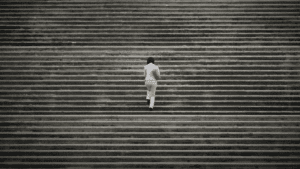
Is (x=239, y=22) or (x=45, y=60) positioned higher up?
(x=239, y=22)

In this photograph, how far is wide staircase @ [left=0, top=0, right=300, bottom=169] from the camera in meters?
4.02

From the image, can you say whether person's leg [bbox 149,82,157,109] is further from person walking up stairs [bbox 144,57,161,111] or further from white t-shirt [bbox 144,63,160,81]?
white t-shirt [bbox 144,63,160,81]

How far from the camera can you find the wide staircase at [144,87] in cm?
402

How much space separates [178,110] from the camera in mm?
4445

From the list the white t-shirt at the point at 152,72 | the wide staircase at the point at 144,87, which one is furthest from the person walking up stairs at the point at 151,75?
the wide staircase at the point at 144,87

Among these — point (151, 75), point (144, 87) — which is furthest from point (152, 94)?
point (144, 87)

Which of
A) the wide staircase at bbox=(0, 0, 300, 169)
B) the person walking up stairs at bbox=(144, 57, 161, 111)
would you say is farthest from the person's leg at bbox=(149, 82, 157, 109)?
the wide staircase at bbox=(0, 0, 300, 169)

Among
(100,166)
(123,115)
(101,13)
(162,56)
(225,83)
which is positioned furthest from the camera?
(101,13)

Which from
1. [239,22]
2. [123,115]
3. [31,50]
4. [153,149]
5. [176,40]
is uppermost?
[239,22]

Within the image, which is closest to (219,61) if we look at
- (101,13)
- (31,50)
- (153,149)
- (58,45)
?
(153,149)

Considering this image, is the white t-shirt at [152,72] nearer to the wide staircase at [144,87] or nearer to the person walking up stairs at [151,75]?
the person walking up stairs at [151,75]

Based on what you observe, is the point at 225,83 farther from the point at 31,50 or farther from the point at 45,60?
the point at 31,50

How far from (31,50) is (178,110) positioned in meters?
3.63

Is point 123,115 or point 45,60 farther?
→ point 45,60
